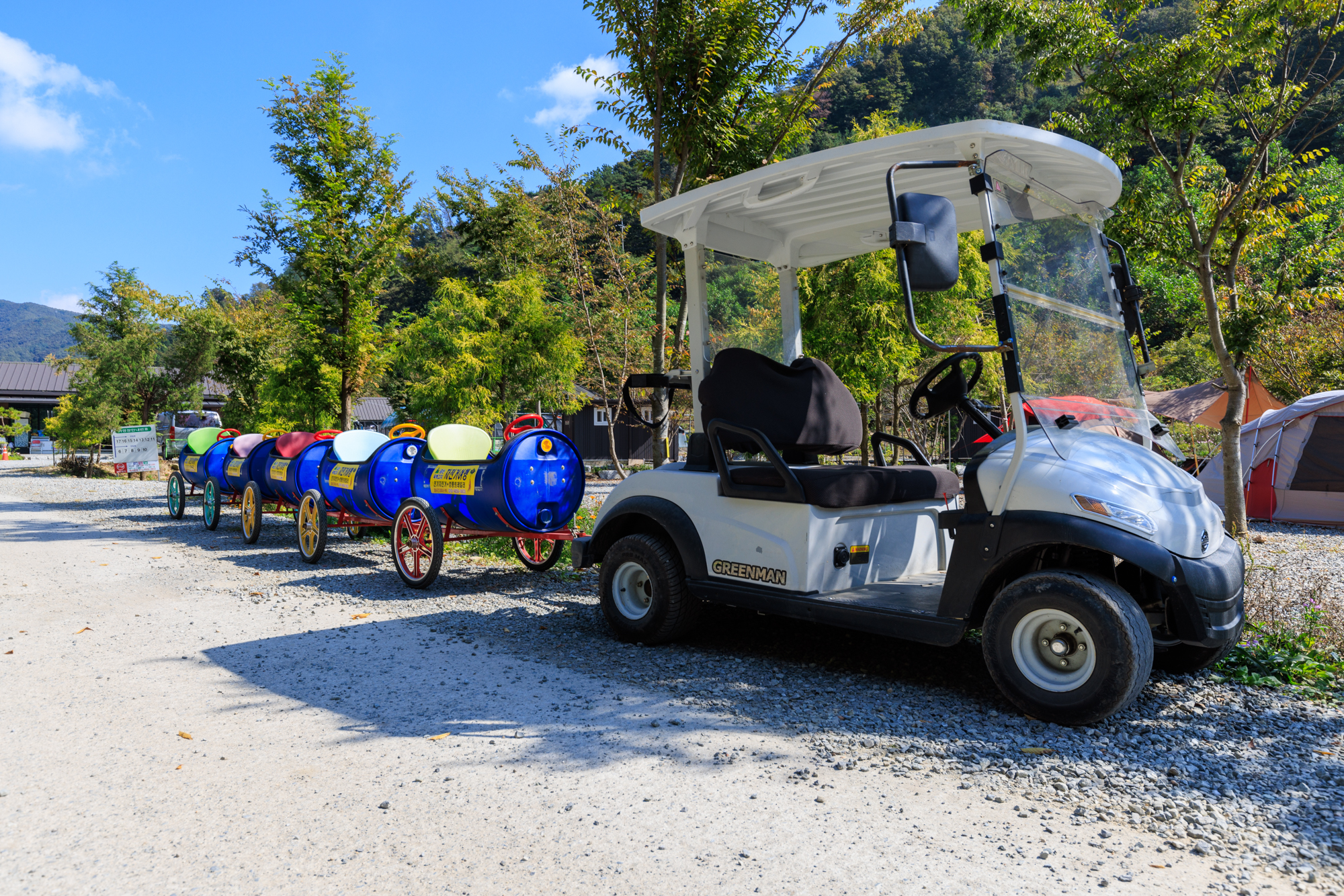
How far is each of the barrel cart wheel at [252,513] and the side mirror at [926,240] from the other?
8942 mm

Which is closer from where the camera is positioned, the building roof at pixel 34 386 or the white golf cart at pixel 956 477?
the white golf cart at pixel 956 477

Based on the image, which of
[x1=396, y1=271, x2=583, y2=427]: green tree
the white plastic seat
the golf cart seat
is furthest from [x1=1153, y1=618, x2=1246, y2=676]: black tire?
[x1=396, y1=271, x2=583, y2=427]: green tree

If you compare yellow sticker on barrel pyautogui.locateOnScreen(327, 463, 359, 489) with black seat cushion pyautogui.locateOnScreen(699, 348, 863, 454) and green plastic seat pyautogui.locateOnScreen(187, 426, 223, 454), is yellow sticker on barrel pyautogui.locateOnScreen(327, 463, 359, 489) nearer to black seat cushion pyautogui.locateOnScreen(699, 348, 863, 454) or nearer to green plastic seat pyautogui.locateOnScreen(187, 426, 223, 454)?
black seat cushion pyautogui.locateOnScreen(699, 348, 863, 454)

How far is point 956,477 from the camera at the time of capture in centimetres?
503

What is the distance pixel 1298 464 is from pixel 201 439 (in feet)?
52.2

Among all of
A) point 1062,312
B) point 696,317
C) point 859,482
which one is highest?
point 696,317

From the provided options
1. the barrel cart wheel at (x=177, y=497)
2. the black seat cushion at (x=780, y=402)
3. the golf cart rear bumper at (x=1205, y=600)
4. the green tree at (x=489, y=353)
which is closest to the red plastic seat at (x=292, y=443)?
the barrel cart wheel at (x=177, y=497)

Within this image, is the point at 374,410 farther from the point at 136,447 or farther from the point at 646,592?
the point at 646,592


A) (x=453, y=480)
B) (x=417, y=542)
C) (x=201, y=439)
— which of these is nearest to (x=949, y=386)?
(x=453, y=480)

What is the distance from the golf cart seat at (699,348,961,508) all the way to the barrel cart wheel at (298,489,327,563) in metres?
5.31

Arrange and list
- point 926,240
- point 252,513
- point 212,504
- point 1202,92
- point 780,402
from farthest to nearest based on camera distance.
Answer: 1. point 212,504
2. point 252,513
3. point 1202,92
4. point 780,402
5. point 926,240

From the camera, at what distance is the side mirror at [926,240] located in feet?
11.1

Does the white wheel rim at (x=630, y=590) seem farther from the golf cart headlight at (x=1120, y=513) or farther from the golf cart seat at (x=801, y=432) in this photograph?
the golf cart headlight at (x=1120, y=513)

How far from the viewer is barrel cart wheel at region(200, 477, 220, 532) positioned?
39.1ft
